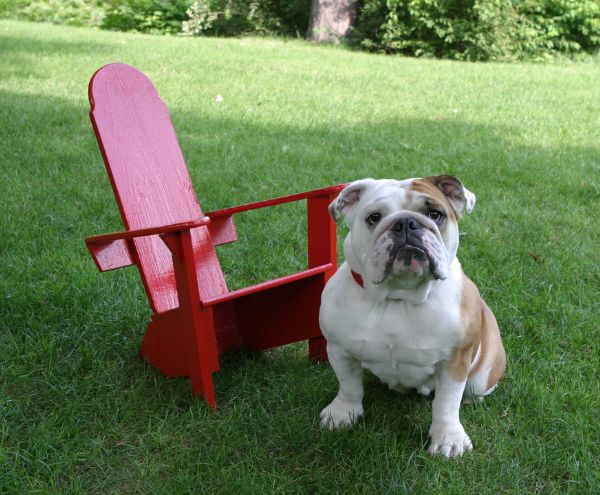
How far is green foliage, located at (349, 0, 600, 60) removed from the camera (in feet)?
45.4

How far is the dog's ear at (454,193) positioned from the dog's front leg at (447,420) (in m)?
0.59

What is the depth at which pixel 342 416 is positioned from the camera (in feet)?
9.23

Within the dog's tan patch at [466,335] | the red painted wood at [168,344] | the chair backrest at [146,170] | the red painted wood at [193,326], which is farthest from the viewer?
the chair backrest at [146,170]

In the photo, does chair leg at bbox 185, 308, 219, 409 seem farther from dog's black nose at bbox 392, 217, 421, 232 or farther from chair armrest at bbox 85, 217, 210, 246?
dog's black nose at bbox 392, 217, 421, 232

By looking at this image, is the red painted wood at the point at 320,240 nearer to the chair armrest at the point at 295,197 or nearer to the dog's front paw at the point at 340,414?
the chair armrest at the point at 295,197

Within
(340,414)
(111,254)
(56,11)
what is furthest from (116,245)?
(56,11)

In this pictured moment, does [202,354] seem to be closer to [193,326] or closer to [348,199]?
[193,326]

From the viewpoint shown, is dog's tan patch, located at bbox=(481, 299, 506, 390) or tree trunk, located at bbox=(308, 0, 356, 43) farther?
tree trunk, located at bbox=(308, 0, 356, 43)

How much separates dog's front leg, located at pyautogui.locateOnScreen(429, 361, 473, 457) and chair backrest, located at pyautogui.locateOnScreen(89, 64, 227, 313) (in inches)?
51.8

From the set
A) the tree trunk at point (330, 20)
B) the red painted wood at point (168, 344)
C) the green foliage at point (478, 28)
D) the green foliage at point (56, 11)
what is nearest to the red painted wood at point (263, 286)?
the red painted wood at point (168, 344)

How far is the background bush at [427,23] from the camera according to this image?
13875mm

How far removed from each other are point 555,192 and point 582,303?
6.45 feet

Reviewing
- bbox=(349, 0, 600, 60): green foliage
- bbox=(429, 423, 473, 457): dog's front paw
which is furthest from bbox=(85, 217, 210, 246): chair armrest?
bbox=(349, 0, 600, 60): green foliage

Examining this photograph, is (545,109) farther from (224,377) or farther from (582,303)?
(224,377)
